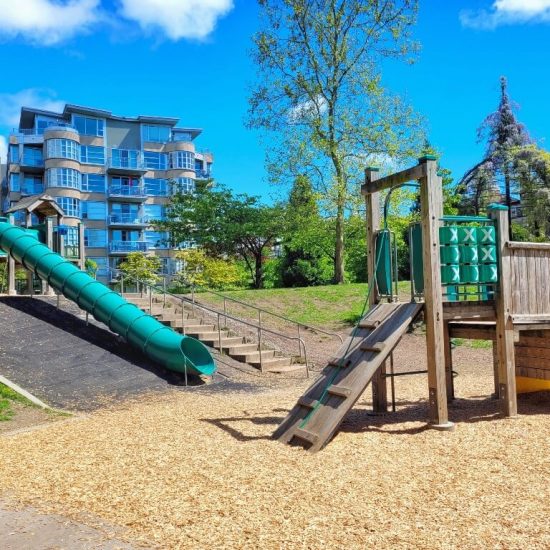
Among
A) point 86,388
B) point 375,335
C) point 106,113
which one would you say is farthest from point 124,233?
point 375,335

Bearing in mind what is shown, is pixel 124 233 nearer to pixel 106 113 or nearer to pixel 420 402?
pixel 106 113

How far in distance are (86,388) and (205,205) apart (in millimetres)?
25280

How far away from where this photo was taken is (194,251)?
33.8 m

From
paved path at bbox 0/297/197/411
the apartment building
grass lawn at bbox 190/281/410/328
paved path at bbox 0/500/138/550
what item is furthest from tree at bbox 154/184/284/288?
paved path at bbox 0/500/138/550

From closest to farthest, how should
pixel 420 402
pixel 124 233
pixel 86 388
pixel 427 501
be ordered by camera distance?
pixel 427 501 < pixel 420 402 < pixel 86 388 < pixel 124 233

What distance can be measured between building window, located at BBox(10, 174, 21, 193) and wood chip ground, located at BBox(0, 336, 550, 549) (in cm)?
5181

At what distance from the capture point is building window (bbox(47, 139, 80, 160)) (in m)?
53.4

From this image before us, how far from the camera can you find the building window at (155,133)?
2442 inches

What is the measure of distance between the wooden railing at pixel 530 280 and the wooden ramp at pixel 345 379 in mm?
1650

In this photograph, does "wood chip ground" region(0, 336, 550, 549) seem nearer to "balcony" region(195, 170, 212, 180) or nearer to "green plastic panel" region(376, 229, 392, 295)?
"green plastic panel" region(376, 229, 392, 295)

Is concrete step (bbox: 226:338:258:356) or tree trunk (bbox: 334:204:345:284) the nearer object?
concrete step (bbox: 226:338:258:356)

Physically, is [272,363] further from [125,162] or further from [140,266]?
[125,162]

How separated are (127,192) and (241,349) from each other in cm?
4628

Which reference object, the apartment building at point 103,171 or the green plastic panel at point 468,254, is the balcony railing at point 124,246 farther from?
the green plastic panel at point 468,254
